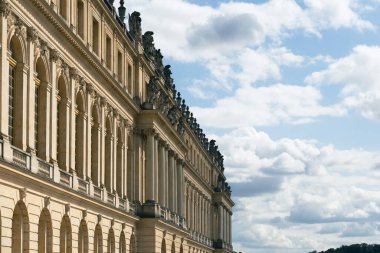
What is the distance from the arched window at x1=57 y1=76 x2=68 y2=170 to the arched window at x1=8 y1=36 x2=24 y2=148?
301 inches

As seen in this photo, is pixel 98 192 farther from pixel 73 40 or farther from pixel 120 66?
pixel 120 66

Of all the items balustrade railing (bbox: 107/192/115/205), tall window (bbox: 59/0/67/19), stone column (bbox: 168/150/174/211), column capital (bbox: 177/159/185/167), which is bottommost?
balustrade railing (bbox: 107/192/115/205)

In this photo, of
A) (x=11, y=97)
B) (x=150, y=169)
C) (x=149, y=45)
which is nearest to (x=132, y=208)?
(x=150, y=169)

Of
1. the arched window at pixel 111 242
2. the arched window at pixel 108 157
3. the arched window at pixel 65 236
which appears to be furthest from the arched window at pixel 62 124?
the arched window at pixel 108 157

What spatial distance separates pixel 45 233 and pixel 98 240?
12.8m

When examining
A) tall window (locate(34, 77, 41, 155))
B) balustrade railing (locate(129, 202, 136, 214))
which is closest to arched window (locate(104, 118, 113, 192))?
balustrade railing (locate(129, 202, 136, 214))

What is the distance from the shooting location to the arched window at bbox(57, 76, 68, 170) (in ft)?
161

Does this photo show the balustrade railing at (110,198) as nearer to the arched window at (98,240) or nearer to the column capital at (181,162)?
the arched window at (98,240)

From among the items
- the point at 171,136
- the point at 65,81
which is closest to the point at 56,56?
the point at 65,81

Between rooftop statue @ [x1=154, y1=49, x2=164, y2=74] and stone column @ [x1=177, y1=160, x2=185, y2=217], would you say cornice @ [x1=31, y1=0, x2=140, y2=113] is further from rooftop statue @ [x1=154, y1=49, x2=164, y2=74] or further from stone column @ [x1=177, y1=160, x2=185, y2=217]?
stone column @ [x1=177, y1=160, x2=185, y2=217]

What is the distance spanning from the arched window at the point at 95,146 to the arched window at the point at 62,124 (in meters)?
7.91

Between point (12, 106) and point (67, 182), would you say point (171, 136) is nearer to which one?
point (67, 182)

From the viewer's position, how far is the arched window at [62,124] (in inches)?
1937

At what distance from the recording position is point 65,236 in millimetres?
48312
